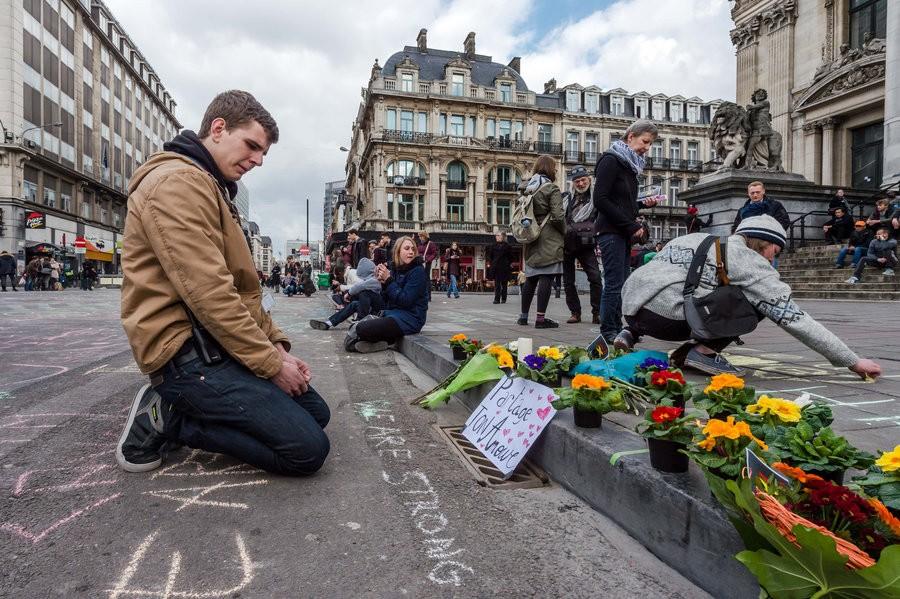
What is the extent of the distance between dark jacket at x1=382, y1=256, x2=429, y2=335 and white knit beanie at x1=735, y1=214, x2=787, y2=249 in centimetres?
334

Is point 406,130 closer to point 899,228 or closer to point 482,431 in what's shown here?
point 899,228

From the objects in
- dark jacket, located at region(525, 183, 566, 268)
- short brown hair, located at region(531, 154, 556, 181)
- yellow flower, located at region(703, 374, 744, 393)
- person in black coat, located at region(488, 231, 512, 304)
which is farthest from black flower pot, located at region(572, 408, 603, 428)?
person in black coat, located at region(488, 231, 512, 304)

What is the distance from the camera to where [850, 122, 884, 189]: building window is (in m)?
21.5

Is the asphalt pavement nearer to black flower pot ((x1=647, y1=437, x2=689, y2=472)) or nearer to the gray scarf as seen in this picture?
black flower pot ((x1=647, y1=437, x2=689, y2=472))

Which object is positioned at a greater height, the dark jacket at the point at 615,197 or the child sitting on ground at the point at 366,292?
the dark jacket at the point at 615,197

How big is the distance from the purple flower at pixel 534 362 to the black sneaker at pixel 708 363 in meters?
1.45

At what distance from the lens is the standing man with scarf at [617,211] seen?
16.0 feet

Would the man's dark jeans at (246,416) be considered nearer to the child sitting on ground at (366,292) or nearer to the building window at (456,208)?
the child sitting on ground at (366,292)

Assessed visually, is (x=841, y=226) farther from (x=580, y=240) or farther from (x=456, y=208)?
(x=456, y=208)

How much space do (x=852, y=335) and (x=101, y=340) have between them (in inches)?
350

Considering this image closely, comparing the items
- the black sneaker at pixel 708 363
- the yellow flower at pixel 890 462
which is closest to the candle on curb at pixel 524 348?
the black sneaker at pixel 708 363

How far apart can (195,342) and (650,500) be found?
191 centimetres

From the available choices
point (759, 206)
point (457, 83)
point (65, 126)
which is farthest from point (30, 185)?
point (759, 206)

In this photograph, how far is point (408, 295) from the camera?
20.2 feet
